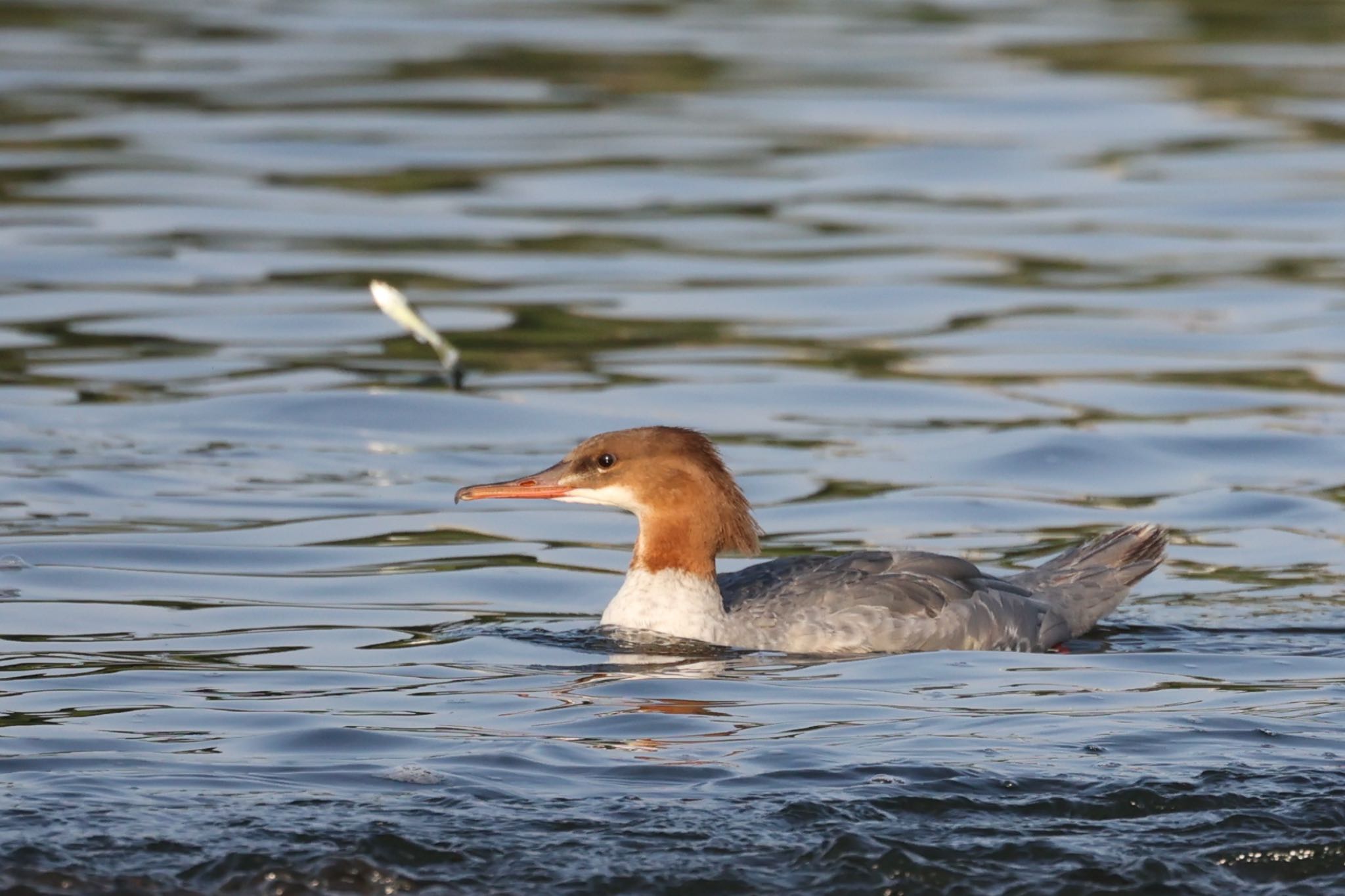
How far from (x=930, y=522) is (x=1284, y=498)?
1.77 m

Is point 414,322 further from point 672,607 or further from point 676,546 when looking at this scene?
point 672,607

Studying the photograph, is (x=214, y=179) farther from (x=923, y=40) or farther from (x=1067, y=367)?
(x=923, y=40)

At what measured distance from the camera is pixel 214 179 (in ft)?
62.7

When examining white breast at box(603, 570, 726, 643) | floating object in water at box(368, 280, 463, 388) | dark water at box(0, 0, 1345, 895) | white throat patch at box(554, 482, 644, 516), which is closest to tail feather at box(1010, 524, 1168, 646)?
dark water at box(0, 0, 1345, 895)

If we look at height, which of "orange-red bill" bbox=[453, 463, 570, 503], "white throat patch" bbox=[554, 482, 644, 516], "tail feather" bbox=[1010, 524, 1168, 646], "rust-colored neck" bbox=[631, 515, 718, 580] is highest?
"orange-red bill" bbox=[453, 463, 570, 503]

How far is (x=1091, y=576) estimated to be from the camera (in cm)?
986

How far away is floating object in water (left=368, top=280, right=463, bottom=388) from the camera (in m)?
12.7

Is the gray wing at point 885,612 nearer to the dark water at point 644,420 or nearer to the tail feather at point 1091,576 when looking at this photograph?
the tail feather at point 1091,576

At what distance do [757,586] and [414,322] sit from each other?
3981 millimetres

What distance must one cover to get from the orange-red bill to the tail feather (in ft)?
6.23

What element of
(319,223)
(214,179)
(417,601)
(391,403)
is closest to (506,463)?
(391,403)

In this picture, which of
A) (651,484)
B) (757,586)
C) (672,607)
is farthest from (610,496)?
(757,586)

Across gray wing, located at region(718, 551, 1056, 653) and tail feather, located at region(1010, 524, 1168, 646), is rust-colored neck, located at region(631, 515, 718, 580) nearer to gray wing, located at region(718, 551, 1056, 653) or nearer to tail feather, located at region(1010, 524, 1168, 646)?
gray wing, located at region(718, 551, 1056, 653)

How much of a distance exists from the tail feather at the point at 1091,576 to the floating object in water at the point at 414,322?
408cm
